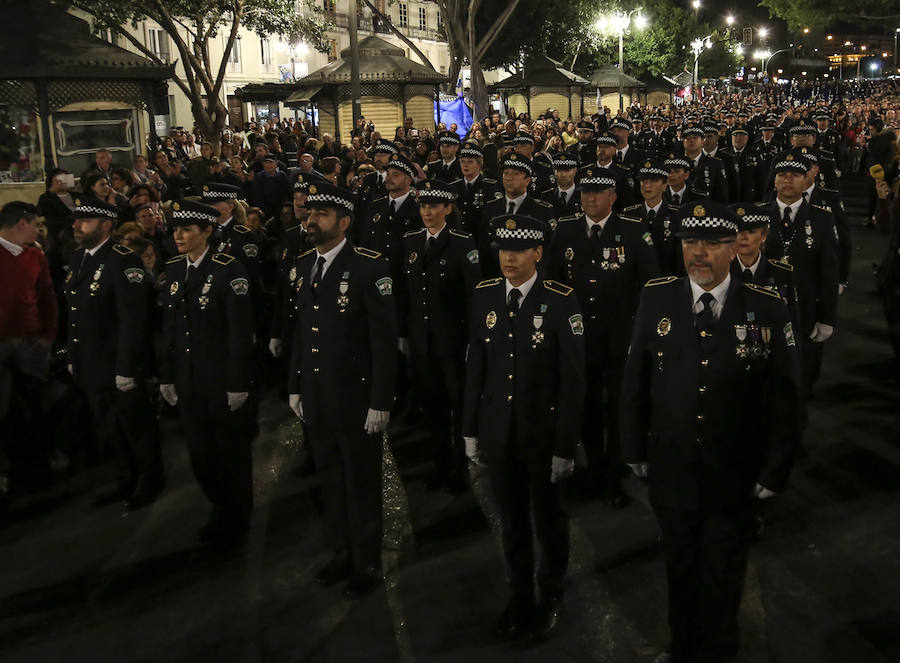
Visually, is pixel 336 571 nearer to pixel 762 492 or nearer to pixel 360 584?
pixel 360 584

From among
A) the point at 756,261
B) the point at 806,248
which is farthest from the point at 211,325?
the point at 806,248

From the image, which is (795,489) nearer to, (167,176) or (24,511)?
(24,511)

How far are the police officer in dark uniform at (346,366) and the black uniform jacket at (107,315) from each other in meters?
1.68

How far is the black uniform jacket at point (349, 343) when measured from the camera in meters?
5.29

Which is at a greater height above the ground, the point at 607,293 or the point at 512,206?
the point at 512,206

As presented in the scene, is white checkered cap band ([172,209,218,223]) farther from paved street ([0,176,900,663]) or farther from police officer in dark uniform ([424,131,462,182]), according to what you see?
police officer in dark uniform ([424,131,462,182])

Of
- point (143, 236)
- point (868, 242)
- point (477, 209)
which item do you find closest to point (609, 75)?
point (868, 242)

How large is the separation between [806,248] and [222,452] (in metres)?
5.02

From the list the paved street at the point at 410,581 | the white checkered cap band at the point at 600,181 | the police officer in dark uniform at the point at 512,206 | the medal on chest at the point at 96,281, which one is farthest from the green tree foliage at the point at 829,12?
the medal on chest at the point at 96,281

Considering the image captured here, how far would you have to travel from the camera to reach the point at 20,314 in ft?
22.9

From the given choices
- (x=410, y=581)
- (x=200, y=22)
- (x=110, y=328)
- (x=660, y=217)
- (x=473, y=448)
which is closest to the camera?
(x=473, y=448)

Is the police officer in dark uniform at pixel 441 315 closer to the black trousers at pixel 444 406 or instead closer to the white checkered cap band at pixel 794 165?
the black trousers at pixel 444 406

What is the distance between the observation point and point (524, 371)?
4777 mm

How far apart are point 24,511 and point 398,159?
4702 millimetres
